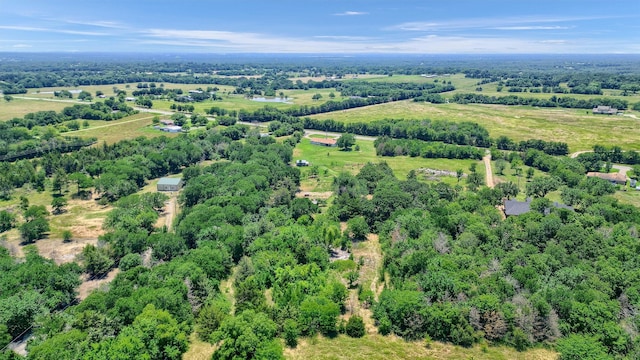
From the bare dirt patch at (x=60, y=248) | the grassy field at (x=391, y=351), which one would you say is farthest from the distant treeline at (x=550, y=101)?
the bare dirt patch at (x=60, y=248)

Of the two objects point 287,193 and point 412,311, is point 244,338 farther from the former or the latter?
point 287,193

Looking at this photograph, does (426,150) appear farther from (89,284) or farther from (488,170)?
(89,284)

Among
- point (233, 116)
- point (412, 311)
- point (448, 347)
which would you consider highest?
point (233, 116)

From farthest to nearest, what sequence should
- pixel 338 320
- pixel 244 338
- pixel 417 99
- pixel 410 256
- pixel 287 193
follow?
pixel 417 99
pixel 287 193
pixel 410 256
pixel 338 320
pixel 244 338

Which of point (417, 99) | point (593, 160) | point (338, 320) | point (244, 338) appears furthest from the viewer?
point (417, 99)

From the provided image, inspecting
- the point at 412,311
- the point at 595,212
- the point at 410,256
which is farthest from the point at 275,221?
the point at 595,212

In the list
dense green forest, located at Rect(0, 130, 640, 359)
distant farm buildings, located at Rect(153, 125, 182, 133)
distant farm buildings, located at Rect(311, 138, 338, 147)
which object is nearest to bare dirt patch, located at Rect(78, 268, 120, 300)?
dense green forest, located at Rect(0, 130, 640, 359)

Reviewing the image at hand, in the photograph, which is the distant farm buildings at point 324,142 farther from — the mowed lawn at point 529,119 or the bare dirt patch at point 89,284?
the bare dirt patch at point 89,284
